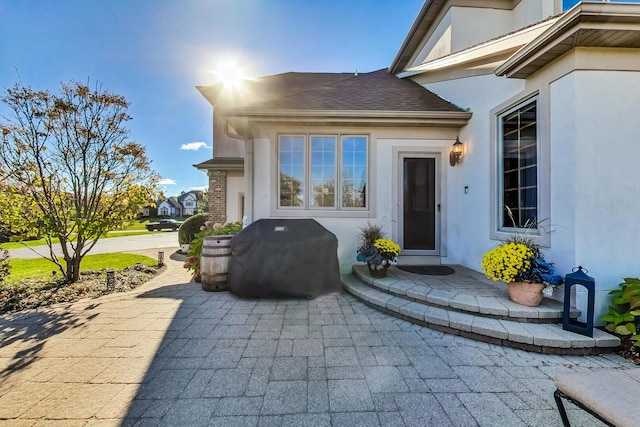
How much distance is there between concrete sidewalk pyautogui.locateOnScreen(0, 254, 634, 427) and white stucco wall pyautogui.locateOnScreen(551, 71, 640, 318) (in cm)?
106

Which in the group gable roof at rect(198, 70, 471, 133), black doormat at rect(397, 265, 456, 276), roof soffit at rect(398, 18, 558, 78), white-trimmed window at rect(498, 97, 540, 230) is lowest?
black doormat at rect(397, 265, 456, 276)

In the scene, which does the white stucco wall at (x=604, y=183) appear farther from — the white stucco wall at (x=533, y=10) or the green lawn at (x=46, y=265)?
the green lawn at (x=46, y=265)

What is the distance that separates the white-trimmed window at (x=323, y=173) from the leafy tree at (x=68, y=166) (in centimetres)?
346

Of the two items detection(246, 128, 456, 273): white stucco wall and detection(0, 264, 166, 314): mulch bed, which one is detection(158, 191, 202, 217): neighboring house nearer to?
detection(0, 264, 166, 314): mulch bed

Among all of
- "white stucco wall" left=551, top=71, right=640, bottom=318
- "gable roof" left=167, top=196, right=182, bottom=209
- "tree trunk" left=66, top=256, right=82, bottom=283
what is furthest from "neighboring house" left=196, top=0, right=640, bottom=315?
"gable roof" left=167, top=196, right=182, bottom=209

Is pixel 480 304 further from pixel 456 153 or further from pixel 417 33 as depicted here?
pixel 417 33

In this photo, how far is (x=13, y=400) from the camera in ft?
6.34

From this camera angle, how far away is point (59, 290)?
4.55 metres

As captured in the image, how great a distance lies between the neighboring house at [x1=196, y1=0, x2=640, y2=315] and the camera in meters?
2.91

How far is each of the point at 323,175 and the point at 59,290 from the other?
5.24m

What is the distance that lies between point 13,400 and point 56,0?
7.42 meters

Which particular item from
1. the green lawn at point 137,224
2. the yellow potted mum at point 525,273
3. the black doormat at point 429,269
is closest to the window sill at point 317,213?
the black doormat at point 429,269

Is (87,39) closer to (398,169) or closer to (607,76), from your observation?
(398,169)

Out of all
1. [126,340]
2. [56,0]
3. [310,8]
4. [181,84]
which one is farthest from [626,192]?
[181,84]
